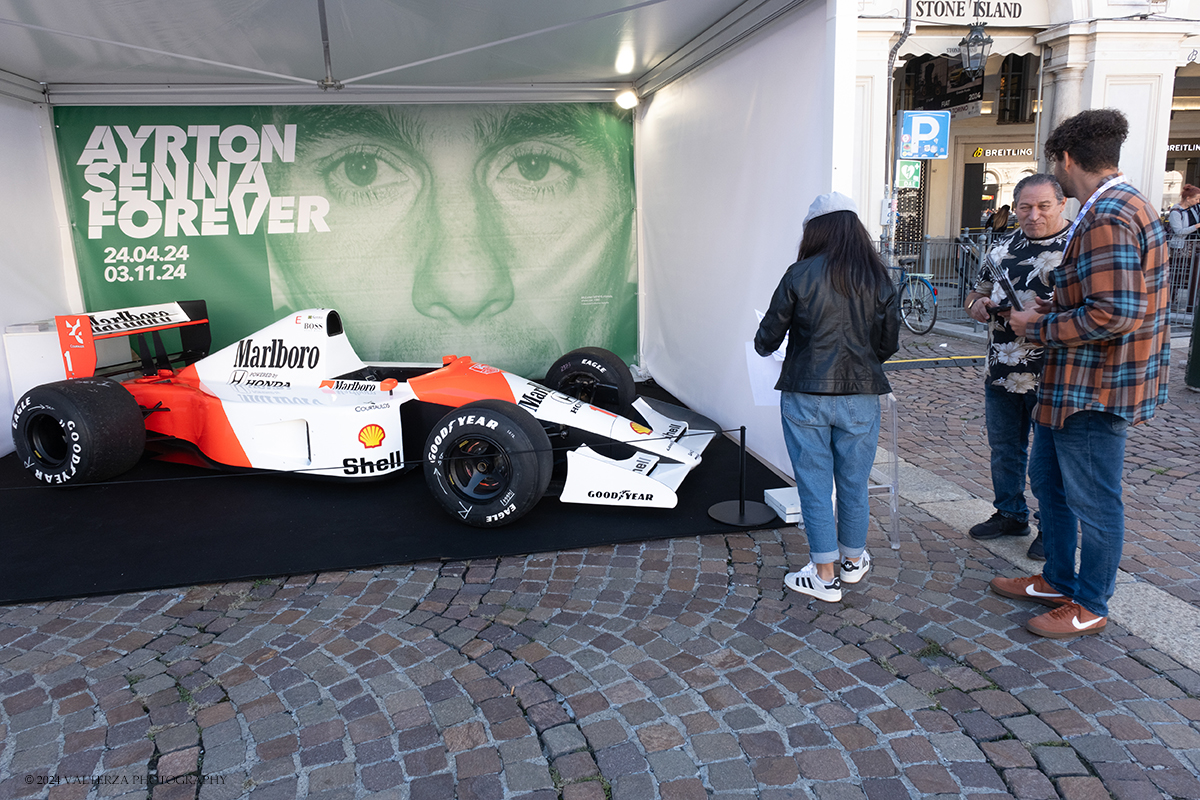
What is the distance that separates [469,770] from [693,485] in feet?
8.63

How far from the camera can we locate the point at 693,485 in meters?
4.70

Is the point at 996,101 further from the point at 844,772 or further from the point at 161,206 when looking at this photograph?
the point at 844,772

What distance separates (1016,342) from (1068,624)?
4.06 ft

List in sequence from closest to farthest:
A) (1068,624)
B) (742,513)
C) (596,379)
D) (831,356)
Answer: (1068,624)
(831,356)
(742,513)
(596,379)

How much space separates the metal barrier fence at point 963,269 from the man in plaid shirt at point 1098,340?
4437 mm

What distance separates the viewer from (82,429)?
4570 mm

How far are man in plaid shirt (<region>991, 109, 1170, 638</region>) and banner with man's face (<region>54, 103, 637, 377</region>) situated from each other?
5.25m

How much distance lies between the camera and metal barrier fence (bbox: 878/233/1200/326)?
9.85 m

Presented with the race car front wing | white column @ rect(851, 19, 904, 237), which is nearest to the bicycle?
white column @ rect(851, 19, 904, 237)

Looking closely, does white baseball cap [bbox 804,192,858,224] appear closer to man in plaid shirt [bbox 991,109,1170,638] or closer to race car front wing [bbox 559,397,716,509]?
man in plaid shirt [bbox 991,109,1170,638]

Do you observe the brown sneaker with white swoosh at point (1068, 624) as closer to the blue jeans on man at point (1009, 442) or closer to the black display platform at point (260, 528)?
the blue jeans on man at point (1009, 442)

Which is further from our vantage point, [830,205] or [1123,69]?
[1123,69]

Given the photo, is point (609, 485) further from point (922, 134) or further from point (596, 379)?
point (922, 134)

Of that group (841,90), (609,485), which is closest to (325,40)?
(841,90)
